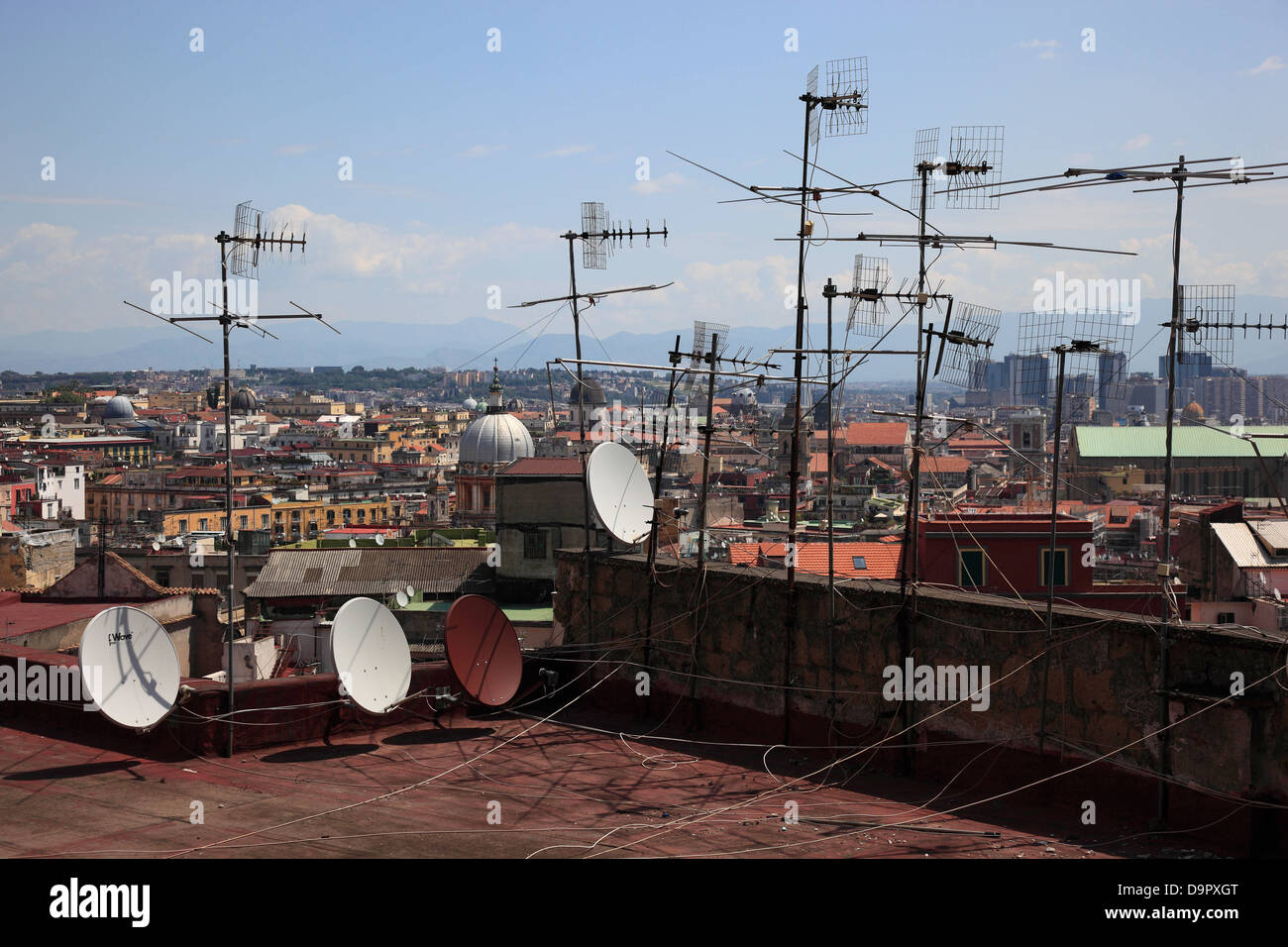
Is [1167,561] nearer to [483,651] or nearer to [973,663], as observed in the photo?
[973,663]

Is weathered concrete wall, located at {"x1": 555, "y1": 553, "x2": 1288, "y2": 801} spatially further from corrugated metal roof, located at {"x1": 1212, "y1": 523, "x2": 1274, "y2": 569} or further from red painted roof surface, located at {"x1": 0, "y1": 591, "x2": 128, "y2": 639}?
corrugated metal roof, located at {"x1": 1212, "y1": 523, "x2": 1274, "y2": 569}

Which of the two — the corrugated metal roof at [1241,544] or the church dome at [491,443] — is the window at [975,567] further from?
the church dome at [491,443]

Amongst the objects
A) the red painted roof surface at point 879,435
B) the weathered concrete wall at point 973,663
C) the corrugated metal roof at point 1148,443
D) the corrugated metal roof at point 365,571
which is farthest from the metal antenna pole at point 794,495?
the red painted roof surface at point 879,435

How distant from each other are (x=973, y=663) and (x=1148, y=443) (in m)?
74.3

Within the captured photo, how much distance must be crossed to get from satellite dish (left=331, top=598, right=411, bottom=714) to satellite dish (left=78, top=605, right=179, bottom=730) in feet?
4.07

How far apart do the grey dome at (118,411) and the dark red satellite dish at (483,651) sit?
147m

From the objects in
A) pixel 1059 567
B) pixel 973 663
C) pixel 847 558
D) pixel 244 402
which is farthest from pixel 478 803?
pixel 244 402

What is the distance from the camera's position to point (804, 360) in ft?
34.6

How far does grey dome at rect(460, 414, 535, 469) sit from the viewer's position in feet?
167

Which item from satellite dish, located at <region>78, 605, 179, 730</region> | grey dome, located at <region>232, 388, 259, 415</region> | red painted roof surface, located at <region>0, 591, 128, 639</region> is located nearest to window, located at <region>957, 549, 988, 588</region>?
red painted roof surface, located at <region>0, 591, 128, 639</region>

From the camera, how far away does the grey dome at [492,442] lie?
50906 millimetres

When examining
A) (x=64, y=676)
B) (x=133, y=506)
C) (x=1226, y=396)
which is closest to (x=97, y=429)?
(x=133, y=506)
